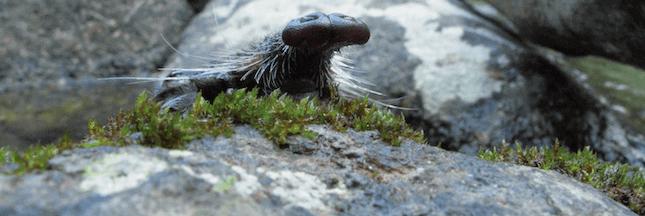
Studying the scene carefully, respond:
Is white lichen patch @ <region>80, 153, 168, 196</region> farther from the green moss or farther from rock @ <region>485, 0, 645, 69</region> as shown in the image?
rock @ <region>485, 0, 645, 69</region>

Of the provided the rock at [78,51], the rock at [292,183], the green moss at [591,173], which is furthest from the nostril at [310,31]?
the rock at [78,51]

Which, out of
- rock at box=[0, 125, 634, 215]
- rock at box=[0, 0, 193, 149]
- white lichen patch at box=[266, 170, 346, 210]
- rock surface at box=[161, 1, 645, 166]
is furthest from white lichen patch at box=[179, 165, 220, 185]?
rock at box=[0, 0, 193, 149]

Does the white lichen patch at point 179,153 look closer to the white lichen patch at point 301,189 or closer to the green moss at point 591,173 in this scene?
the white lichen patch at point 301,189

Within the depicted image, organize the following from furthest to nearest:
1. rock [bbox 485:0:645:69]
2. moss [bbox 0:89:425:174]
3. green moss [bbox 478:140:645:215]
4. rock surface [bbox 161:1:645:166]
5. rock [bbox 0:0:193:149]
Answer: rock [bbox 0:0:193:149], rock surface [bbox 161:1:645:166], rock [bbox 485:0:645:69], green moss [bbox 478:140:645:215], moss [bbox 0:89:425:174]

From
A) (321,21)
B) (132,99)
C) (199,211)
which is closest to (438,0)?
(321,21)

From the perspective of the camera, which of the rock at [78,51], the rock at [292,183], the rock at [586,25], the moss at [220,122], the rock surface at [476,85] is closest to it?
the rock at [292,183]

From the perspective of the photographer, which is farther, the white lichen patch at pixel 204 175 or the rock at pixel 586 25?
the rock at pixel 586 25
